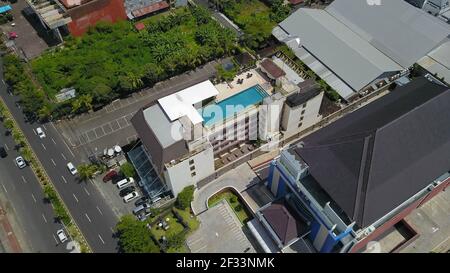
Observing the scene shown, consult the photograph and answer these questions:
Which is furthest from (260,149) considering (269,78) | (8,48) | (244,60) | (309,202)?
(8,48)

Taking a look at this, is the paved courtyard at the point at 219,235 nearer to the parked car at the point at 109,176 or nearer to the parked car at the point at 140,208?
the parked car at the point at 140,208

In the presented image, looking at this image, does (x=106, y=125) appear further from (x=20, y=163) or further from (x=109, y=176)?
(x=20, y=163)

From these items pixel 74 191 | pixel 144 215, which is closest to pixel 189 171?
pixel 144 215

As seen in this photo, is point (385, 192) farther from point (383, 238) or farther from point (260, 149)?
point (260, 149)

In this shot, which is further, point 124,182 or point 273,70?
point 124,182

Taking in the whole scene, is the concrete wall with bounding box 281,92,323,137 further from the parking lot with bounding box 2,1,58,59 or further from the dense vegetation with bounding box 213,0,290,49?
the parking lot with bounding box 2,1,58,59

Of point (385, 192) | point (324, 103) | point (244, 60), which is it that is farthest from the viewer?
point (244, 60)

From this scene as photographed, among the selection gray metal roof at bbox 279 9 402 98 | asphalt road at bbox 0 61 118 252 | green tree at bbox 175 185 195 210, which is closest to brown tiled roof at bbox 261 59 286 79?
gray metal roof at bbox 279 9 402 98
